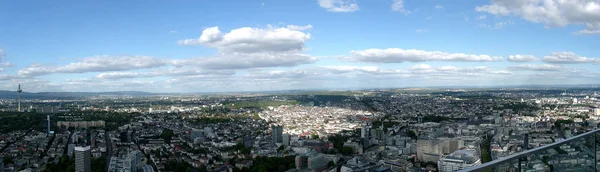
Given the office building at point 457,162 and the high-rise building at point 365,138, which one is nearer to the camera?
the office building at point 457,162

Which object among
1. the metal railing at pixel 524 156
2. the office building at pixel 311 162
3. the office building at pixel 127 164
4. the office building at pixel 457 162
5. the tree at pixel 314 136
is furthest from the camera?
the tree at pixel 314 136

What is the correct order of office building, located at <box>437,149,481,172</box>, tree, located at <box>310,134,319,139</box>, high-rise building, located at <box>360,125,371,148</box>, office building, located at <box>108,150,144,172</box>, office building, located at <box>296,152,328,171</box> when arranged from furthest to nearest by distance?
tree, located at <box>310,134,319,139</box>, high-rise building, located at <box>360,125,371,148</box>, office building, located at <box>296,152,328,171</box>, office building, located at <box>108,150,144,172</box>, office building, located at <box>437,149,481,172</box>

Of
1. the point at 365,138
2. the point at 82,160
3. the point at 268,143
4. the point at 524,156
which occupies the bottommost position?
the point at 268,143

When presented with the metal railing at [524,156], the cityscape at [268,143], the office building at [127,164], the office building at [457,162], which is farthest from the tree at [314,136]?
the metal railing at [524,156]

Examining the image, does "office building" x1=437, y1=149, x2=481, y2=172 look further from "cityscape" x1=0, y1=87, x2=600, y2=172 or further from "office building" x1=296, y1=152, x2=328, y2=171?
"office building" x1=296, y1=152, x2=328, y2=171

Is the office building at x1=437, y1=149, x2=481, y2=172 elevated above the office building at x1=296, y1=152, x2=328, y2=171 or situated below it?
above

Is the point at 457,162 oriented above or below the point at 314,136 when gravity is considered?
above

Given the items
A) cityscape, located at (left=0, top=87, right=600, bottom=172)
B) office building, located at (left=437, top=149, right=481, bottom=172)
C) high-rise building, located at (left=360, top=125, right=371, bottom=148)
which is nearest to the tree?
cityscape, located at (left=0, top=87, right=600, bottom=172)

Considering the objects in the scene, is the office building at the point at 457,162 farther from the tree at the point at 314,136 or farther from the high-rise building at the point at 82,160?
the high-rise building at the point at 82,160

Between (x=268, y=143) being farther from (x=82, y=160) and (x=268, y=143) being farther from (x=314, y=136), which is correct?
(x=82, y=160)

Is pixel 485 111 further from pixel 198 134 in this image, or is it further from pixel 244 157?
pixel 244 157

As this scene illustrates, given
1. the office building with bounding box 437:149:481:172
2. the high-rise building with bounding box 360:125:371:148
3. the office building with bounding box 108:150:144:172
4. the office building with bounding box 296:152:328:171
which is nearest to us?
the office building with bounding box 437:149:481:172

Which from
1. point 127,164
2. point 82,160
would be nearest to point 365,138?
point 127,164
